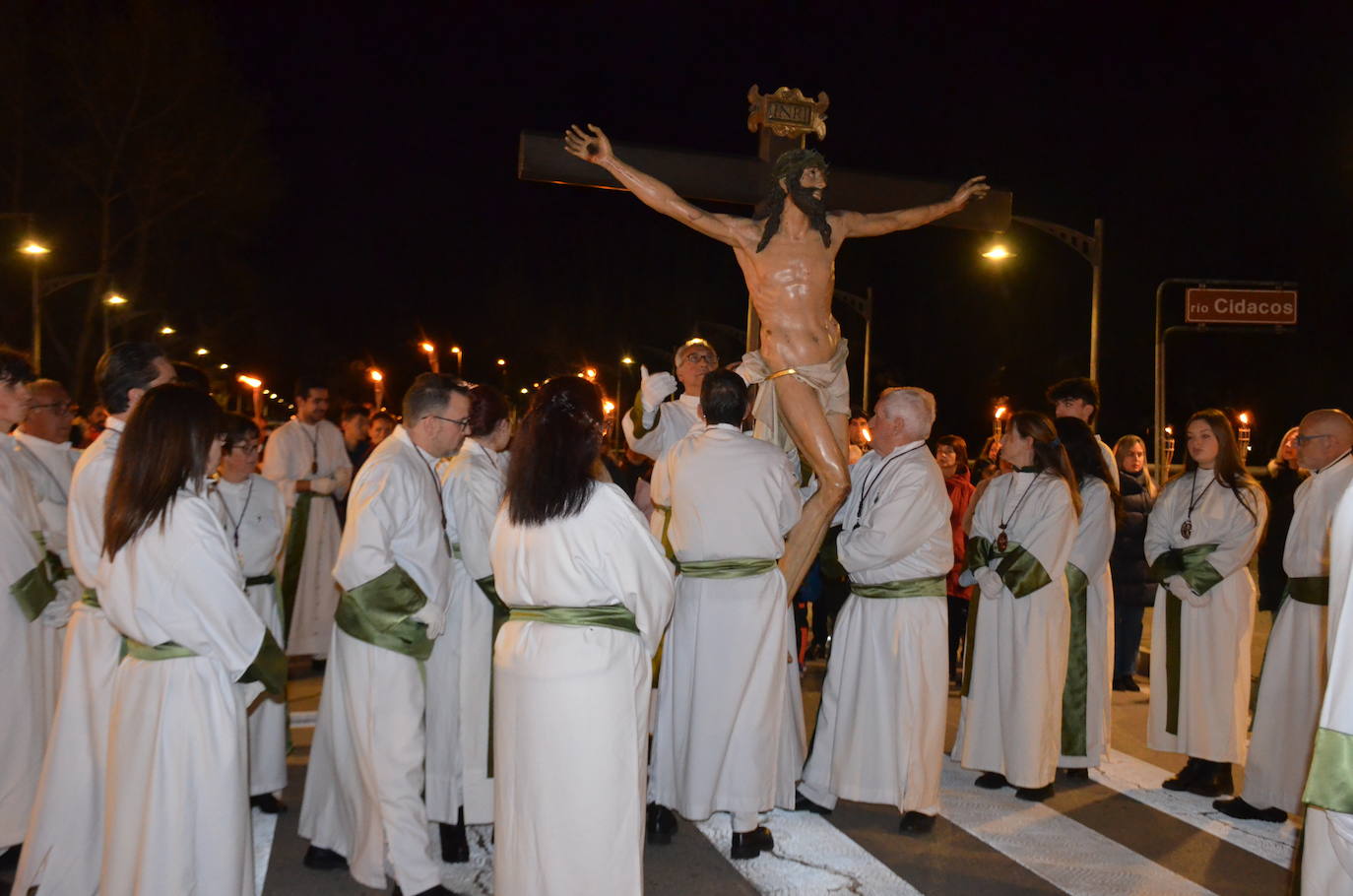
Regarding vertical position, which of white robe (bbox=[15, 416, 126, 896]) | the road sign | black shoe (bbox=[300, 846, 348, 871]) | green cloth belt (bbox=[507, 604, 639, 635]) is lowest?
black shoe (bbox=[300, 846, 348, 871])

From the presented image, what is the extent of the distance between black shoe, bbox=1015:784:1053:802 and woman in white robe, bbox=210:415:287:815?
13.4 ft

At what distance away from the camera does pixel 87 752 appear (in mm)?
4715

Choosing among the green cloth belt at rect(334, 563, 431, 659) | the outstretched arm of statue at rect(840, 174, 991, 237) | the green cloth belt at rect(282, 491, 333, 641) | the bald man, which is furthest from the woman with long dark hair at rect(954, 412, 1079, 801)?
the green cloth belt at rect(282, 491, 333, 641)

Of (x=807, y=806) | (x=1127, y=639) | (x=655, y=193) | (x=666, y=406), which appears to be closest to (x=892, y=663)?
(x=807, y=806)

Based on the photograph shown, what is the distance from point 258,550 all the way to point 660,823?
2646 millimetres

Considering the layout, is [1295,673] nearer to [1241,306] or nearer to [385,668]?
[385,668]

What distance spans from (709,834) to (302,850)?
2008mm

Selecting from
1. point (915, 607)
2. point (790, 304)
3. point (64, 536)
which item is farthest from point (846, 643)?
point (64, 536)

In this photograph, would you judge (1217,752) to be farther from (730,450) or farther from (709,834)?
(730,450)

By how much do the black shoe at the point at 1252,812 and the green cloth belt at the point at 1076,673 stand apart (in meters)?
0.91

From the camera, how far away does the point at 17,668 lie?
5.33 metres

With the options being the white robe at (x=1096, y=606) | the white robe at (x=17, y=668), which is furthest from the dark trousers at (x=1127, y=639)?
the white robe at (x=17, y=668)

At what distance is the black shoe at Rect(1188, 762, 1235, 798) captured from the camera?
6.77m

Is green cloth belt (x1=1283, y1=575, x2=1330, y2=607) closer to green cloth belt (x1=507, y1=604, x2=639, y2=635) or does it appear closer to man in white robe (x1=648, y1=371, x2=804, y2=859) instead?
man in white robe (x1=648, y1=371, x2=804, y2=859)
